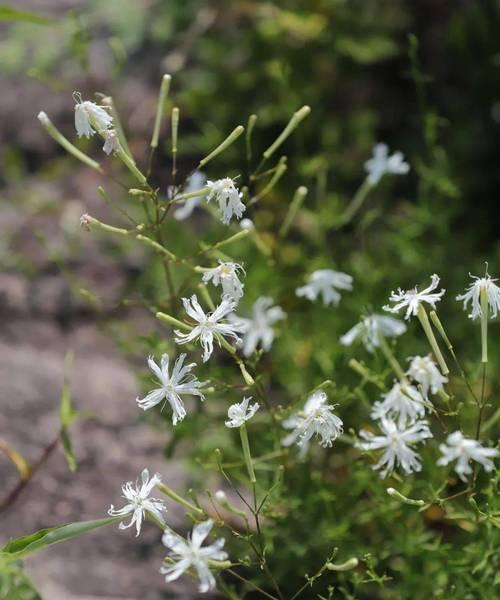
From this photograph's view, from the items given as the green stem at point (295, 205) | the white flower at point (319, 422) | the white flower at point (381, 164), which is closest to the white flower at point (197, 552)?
the white flower at point (319, 422)

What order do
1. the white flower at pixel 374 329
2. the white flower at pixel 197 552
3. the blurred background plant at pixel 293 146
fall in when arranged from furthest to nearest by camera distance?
the blurred background plant at pixel 293 146
the white flower at pixel 374 329
the white flower at pixel 197 552

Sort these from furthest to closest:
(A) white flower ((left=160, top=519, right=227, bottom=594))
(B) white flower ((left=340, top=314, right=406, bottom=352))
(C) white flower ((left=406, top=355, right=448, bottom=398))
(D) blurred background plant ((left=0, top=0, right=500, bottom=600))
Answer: (D) blurred background plant ((left=0, top=0, right=500, bottom=600)) < (B) white flower ((left=340, top=314, right=406, bottom=352)) < (C) white flower ((left=406, top=355, right=448, bottom=398)) < (A) white flower ((left=160, top=519, right=227, bottom=594))

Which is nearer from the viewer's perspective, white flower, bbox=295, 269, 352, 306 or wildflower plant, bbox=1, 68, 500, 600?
wildflower plant, bbox=1, 68, 500, 600

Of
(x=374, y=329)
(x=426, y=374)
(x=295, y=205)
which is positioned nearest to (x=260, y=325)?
(x=295, y=205)

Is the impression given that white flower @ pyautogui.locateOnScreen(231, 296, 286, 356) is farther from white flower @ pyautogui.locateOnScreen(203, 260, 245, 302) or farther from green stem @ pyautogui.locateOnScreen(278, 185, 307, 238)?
white flower @ pyautogui.locateOnScreen(203, 260, 245, 302)

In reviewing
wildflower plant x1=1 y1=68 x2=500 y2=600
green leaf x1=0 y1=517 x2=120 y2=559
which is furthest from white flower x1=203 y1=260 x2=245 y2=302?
green leaf x1=0 y1=517 x2=120 y2=559

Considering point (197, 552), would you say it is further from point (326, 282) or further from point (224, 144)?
point (326, 282)

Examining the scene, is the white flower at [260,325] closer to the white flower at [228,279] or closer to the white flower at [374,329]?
the white flower at [374,329]
